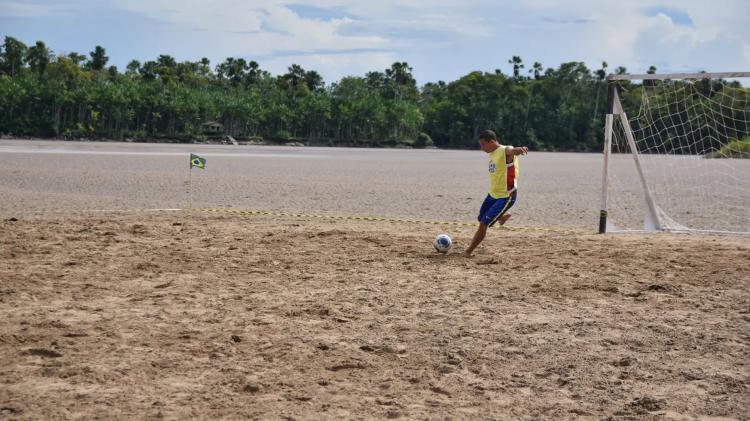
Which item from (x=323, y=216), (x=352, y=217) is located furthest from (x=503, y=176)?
(x=323, y=216)

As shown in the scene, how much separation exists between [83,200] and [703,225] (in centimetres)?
1303

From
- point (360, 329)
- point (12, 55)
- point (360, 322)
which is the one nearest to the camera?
point (360, 329)

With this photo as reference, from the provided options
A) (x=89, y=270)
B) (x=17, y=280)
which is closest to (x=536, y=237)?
(x=89, y=270)

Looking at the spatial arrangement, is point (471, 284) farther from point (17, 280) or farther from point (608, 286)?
point (17, 280)

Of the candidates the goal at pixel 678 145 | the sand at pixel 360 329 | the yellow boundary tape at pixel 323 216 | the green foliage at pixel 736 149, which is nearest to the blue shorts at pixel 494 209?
the sand at pixel 360 329

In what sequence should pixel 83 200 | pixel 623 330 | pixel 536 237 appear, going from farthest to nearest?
1. pixel 83 200
2. pixel 536 237
3. pixel 623 330

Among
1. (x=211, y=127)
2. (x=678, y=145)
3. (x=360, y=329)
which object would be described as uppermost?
(x=211, y=127)

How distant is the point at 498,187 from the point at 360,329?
14.0ft

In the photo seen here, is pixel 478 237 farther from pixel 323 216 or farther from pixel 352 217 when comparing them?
pixel 323 216

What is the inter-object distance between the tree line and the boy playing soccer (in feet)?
256

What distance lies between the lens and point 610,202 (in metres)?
20.8

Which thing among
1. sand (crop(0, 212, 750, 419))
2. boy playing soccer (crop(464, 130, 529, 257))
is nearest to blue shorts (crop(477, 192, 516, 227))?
boy playing soccer (crop(464, 130, 529, 257))

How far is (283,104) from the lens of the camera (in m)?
103

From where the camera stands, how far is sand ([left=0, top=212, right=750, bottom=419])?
16.6ft
